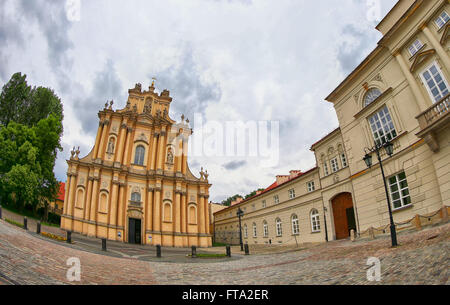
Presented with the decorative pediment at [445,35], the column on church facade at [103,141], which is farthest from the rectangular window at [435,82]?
the column on church facade at [103,141]

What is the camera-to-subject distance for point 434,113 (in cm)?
1234

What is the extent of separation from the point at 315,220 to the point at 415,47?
17.7 m

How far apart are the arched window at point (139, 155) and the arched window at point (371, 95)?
29.3 meters

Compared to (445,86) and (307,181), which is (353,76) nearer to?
(445,86)

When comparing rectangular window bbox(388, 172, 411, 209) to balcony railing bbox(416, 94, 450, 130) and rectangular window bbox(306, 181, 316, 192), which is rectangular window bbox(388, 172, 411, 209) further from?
rectangular window bbox(306, 181, 316, 192)

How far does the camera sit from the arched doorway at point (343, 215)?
20291 millimetres

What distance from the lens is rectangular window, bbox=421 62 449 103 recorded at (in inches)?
488

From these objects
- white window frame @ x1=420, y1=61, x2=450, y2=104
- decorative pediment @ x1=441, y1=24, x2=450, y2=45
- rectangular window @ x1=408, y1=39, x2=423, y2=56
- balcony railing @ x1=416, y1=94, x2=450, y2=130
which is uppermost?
rectangular window @ x1=408, y1=39, x2=423, y2=56

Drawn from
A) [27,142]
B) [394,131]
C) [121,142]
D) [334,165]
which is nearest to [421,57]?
[394,131]

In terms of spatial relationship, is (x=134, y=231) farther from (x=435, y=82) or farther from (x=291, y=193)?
(x=435, y=82)

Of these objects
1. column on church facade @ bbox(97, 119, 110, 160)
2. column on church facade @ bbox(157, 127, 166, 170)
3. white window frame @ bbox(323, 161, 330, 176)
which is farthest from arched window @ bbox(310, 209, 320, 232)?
column on church facade @ bbox(97, 119, 110, 160)

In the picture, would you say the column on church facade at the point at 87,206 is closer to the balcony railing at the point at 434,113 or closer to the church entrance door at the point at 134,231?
the church entrance door at the point at 134,231

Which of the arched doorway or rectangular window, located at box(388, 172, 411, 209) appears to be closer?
rectangular window, located at box(388, 172, 411, 209)

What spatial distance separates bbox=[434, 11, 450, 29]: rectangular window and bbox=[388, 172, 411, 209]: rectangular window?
8798 mm
